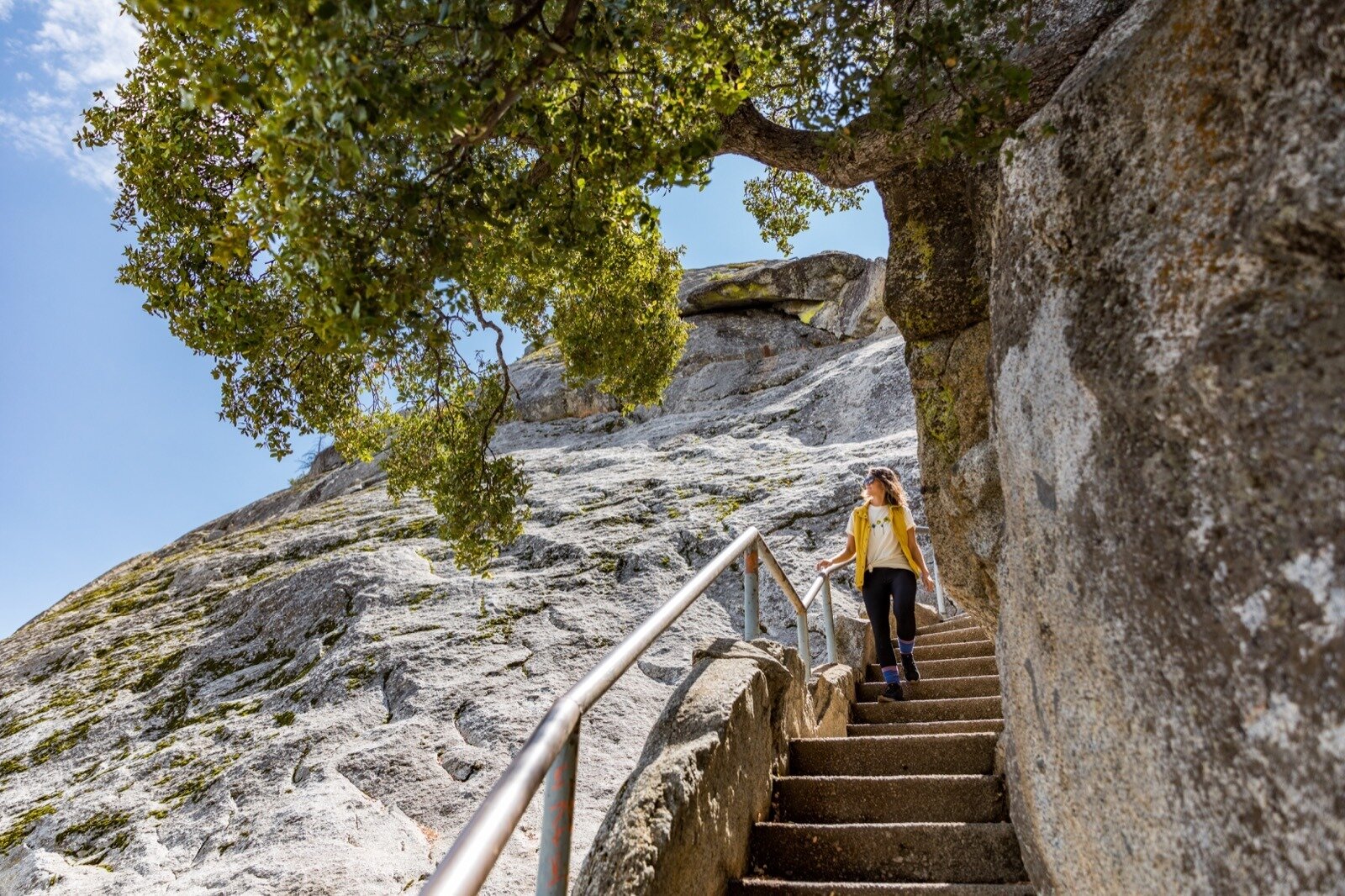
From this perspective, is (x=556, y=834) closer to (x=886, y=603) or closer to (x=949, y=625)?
(x=886, y=603)

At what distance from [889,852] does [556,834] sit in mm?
2086

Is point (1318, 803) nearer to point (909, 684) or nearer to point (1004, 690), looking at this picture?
point (1004, 690)

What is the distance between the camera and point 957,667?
6547 millimetres

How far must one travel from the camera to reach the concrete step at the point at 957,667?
6367 mm

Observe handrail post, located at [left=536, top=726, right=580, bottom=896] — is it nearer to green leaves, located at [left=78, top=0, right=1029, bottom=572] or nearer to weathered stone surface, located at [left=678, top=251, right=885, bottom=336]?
green leaves, located at [left=78, top=0, right=1029, bottom=572]

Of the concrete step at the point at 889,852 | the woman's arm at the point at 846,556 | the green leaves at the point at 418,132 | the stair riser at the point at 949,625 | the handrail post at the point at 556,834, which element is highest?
the green leaves at the point at 418,132

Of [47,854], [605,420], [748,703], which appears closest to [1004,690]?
[748,703]

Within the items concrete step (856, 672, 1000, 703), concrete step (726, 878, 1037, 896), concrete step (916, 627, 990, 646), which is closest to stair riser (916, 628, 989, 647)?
concrete step (916, 627, 990, 646)

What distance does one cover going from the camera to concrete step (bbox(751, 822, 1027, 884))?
3.40 metres

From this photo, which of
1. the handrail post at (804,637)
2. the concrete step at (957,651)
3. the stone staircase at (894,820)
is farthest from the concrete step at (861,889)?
the concrete step at (957,651)

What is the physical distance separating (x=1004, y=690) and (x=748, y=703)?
117 cm

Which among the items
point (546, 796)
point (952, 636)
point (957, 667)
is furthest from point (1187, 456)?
point (952, 636)

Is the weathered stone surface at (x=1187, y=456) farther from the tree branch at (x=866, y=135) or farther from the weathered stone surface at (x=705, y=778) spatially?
the tree branch at (x=866, y=135)

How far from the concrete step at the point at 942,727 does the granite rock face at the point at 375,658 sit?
6.35ft
